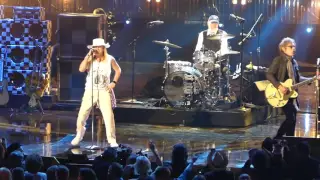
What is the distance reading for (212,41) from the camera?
15156 millimetres

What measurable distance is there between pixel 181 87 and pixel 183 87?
0.16ft

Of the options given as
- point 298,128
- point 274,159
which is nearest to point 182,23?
point 298,128

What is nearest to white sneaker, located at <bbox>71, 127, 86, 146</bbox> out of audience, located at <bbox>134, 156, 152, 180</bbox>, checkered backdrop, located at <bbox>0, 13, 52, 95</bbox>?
audience, located at <bbox>134, 156, 152, 180</bbox>

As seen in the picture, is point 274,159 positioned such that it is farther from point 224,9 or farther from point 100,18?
point 224,9

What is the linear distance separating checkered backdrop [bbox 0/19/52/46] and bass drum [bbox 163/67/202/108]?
369cm

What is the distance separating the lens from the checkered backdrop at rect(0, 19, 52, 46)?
1653cm

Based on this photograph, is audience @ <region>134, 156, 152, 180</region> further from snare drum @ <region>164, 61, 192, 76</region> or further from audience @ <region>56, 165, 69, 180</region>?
snare drum @ <region>164, 61, 192, 76</region>

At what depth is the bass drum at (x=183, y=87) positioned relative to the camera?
1471 cm

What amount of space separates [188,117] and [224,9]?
229 inches

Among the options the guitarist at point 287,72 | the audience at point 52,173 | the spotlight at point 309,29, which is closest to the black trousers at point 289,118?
the guitarist at point 287,72

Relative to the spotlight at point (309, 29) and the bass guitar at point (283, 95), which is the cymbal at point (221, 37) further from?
the spotlight at point (309, 29)

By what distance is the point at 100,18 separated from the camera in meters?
15.1

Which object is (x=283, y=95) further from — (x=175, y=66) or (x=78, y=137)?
(x=175, y=66)

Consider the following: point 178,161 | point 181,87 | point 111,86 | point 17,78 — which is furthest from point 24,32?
point 178,161
